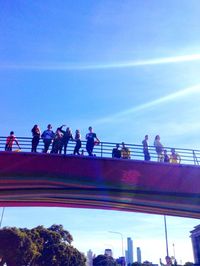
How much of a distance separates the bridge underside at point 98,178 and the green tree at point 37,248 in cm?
2301

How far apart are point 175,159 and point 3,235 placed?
31844 millimetres

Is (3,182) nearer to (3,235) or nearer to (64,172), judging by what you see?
(64,172)

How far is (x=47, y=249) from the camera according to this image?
5081 cm

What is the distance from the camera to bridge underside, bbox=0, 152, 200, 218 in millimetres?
16828

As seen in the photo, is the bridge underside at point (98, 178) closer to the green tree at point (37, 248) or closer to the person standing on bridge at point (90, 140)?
the person standing on bridge at point (90, 140)

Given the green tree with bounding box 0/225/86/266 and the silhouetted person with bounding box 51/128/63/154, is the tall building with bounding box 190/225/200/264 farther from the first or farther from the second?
the silhouetted person with bounding box 51/128/63/154

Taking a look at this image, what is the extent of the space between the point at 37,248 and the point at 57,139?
3699 cm

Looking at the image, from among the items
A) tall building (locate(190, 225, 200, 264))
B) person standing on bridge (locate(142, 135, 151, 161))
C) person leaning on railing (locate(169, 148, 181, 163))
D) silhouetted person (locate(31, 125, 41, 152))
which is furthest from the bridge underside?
tall building (locate(190, 225, 200, 264))

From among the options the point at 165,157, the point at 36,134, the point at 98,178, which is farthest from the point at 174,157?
the point at 36,134

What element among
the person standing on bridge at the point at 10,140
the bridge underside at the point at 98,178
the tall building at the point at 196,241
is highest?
the tall building at the point at 196,241

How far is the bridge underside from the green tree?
23011mm

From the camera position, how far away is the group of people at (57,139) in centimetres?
1580

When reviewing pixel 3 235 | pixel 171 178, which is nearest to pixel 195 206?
pixel 171 178

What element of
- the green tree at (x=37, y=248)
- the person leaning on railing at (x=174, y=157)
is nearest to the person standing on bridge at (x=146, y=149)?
the person leaning on railing at (x=174, y=157)
